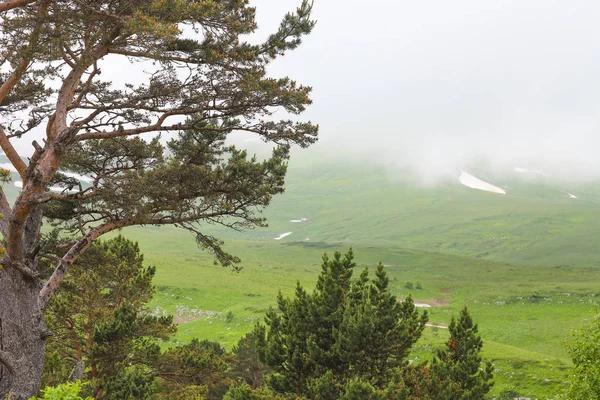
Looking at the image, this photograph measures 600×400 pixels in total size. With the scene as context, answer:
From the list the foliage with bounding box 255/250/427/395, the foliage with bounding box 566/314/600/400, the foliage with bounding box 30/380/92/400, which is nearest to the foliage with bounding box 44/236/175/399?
the foliage with bounding box 255/250/427/395

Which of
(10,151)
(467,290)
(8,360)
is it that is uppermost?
(10,151)

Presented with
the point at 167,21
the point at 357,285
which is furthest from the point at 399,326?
the point at 167,21

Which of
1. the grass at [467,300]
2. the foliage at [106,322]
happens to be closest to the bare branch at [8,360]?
the foliage at [106,322]

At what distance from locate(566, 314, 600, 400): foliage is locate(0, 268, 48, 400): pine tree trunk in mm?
21188

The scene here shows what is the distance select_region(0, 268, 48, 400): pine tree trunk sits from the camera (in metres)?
11.3

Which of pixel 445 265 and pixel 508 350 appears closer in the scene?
pixel 508 350

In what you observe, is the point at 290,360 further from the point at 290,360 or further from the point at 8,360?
the point at 8,360

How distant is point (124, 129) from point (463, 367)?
612 inches

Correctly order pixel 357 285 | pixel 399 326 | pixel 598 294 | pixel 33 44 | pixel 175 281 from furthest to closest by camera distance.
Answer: pixel 175 281
pixel 598 294
pixel 357 285
pixel 399 326
pixel 33 44

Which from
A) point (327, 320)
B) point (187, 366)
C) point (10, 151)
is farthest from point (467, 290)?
point (10, 151)

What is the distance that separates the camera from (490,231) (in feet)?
610

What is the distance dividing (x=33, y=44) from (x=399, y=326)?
15.9 m

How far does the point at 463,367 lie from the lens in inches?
659

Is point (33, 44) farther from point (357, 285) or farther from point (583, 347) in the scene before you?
point (583, 347)
